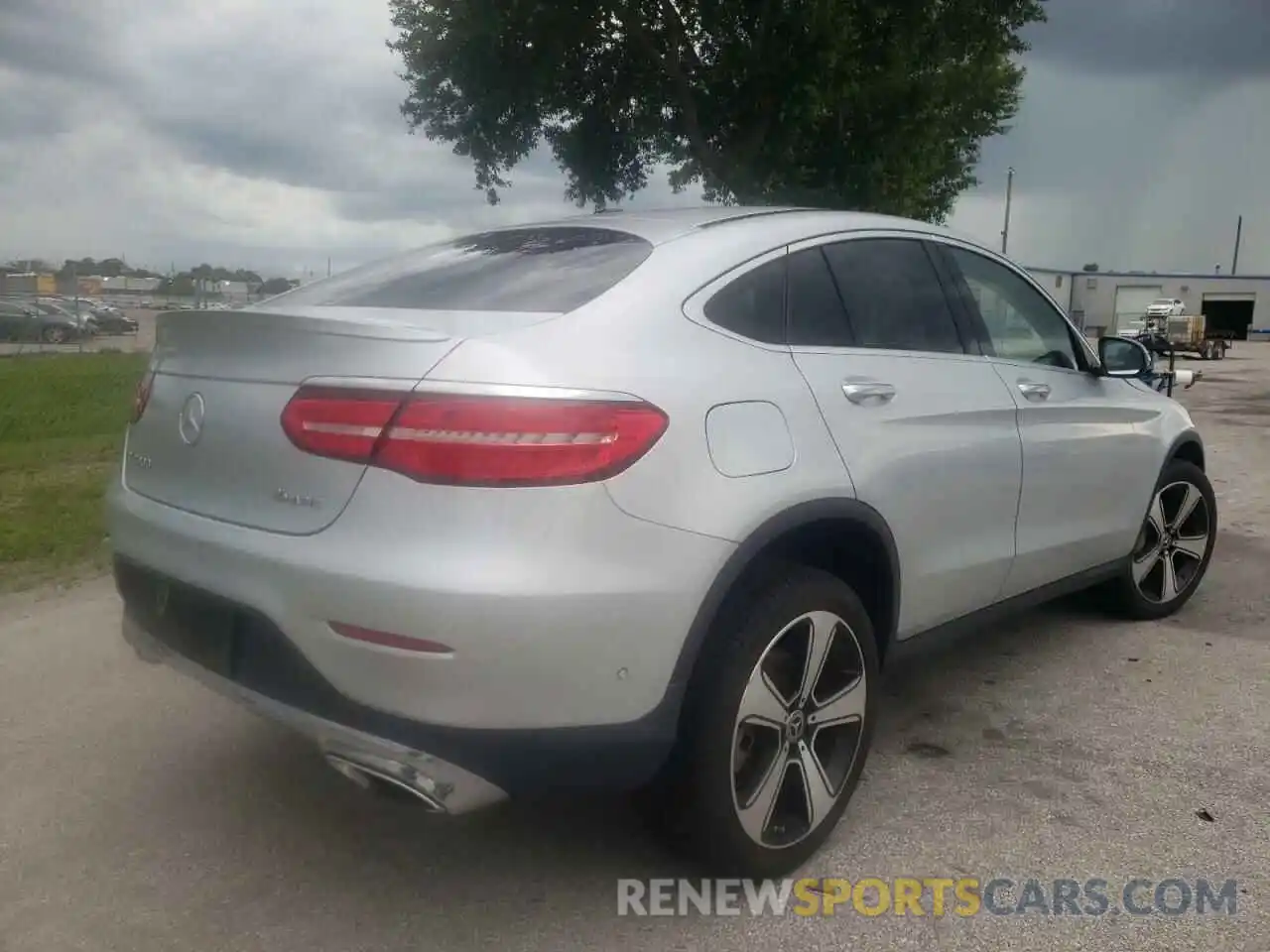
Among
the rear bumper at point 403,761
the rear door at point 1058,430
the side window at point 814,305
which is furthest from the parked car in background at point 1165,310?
the rear bumper at point 403,761

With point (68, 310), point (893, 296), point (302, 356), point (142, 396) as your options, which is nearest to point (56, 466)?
point (142, 396)

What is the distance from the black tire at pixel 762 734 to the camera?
2400mm

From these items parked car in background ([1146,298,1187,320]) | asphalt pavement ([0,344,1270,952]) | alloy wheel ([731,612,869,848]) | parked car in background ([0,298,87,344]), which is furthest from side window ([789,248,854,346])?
parked car in background ([1146,298,1187,320])

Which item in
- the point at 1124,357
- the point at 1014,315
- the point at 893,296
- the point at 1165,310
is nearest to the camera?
the point at 893,296

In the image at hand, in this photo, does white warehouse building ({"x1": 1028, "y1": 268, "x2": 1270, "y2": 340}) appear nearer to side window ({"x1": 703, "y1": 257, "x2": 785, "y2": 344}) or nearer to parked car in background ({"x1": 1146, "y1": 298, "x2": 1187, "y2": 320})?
parked car in background ({"x1": 1146, "y1": 298, "x2": 1187, "y2": 320})

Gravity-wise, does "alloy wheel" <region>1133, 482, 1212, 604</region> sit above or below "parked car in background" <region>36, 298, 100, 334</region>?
below

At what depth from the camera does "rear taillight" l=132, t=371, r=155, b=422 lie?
9.37ft

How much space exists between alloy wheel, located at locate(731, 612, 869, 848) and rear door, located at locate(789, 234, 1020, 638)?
395mm

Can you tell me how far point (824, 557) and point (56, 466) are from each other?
758 centimetres

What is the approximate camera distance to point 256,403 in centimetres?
241

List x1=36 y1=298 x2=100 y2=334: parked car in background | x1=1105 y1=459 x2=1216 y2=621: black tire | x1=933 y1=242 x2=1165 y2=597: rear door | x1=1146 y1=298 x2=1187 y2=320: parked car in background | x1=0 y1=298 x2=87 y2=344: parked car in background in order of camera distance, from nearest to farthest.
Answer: x1=933 y1=242 x2=1165 y2=597: rear door
x1=1105 y1=459 x2=1216 y2=621: black tire
x1=0 y1=298 x2=87 y2=344: parked car in background
x1=36 y1=298 x2=100 y2=334: parked car in background
x1=1146 y1=298 x2=1187 y2=320: parked car in background

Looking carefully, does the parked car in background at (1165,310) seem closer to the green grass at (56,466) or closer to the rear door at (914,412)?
the green grass at (56,466)

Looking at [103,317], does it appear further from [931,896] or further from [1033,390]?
[931,896]

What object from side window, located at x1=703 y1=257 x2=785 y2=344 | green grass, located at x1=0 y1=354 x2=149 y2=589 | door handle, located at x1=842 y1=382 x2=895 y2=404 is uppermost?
side window, located at x1=703 y1=257 x2=785 y2=344
